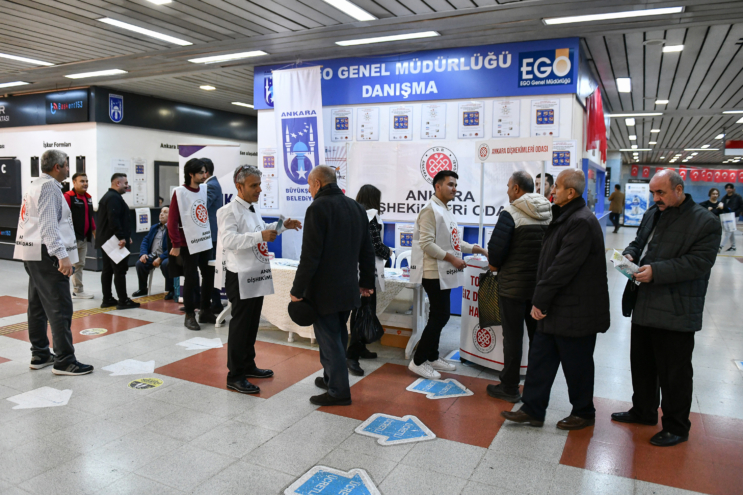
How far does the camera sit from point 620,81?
8.43m

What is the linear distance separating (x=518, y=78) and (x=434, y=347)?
3233mm

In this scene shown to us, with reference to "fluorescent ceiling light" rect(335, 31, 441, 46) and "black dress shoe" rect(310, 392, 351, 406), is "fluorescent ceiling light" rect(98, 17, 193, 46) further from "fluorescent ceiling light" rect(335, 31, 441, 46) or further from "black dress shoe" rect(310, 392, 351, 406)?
"black dress shoe" rect(310, 392, 351, 406)

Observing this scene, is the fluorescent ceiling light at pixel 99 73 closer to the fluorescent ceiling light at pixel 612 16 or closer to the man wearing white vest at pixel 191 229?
the man wearing white vest at pixel 191 229

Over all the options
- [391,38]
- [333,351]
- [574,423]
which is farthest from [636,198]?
[333,351]

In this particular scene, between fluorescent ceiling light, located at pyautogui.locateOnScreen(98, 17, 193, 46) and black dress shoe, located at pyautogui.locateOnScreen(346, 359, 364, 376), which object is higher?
fluorescent ceiling light, located at pyautogui.locateOnScreen(98, 17, 193, 46)

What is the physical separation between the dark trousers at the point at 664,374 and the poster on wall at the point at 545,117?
3020 millimetres

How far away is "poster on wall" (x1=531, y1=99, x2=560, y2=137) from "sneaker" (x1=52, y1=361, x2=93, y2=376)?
15.8 feet

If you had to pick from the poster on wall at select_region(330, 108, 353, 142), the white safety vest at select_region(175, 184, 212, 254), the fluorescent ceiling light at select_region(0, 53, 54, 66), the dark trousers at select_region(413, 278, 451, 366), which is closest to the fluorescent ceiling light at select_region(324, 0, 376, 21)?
the poster on wall at select_region(330, 108, 353, 142)

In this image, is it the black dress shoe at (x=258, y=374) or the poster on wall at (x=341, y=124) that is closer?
the black dress shoe at (x=258, y=374)

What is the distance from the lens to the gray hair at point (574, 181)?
309 centimetres

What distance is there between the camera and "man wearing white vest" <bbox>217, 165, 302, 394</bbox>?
381cm

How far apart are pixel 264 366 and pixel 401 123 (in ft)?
11.1

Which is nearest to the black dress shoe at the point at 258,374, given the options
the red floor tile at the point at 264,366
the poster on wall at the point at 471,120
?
the red floor tile at the point at 264,366

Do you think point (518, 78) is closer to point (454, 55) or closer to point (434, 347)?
point (454, 55)
